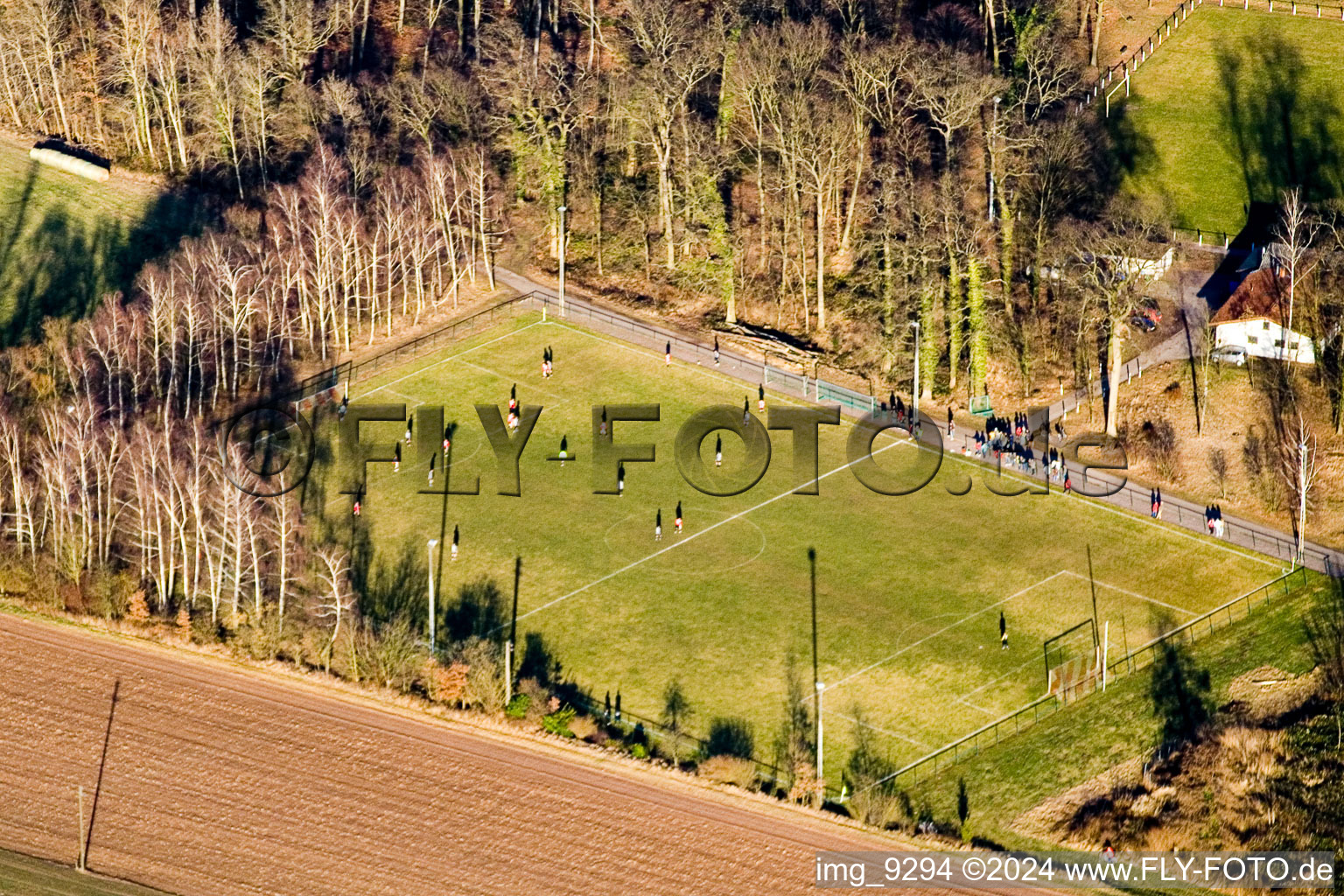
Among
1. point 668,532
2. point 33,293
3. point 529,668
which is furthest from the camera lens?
point 33,293

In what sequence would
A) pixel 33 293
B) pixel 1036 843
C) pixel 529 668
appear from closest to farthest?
1. pixel 1036 843
2. pixel 529 668
3. pixel 33 293

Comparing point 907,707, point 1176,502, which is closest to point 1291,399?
point 1176,502

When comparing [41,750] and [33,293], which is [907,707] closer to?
[41,750]

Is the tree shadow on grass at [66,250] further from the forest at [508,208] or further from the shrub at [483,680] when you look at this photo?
the shrub at [483,680]

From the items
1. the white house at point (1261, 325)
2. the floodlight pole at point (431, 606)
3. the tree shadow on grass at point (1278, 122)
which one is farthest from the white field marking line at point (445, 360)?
the tree shadow on grass at point (1278, 122)

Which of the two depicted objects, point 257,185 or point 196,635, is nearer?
point 196,635

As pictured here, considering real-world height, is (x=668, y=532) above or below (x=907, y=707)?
above
